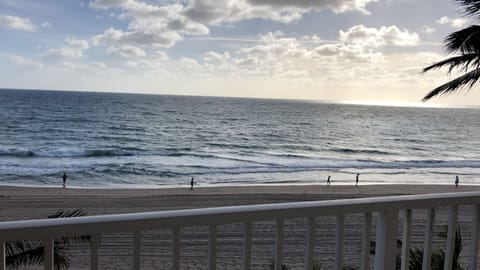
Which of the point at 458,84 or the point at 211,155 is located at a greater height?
the point at 458,84

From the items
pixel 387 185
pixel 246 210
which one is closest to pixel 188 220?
pixel 246 210

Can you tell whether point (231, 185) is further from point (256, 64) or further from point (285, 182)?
point (256, 64)

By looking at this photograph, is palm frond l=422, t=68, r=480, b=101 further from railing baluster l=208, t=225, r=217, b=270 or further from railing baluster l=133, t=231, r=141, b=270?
railing baluster l=133, t=231, r=141, b=270

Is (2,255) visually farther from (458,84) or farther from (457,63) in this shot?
(457,63)

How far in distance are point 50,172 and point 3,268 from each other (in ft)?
61.3

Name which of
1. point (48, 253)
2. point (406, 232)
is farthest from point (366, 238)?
point (48, 253)

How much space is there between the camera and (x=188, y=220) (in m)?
1.30

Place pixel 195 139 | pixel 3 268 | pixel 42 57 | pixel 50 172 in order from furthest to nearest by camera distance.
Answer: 1. pixel 42 57
2. pixel 195 139
3. pixel 50 172
4. pixel 3 268

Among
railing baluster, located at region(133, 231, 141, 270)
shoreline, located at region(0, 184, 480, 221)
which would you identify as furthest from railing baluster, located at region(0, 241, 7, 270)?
shoreline, located at region(0, 184, 480, 221)

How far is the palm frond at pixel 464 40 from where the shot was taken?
7430 mm

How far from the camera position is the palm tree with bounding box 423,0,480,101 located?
7.42 m

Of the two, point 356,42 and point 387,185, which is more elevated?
point 356,42

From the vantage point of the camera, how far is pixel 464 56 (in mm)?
8281

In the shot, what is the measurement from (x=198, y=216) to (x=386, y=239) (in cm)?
80
